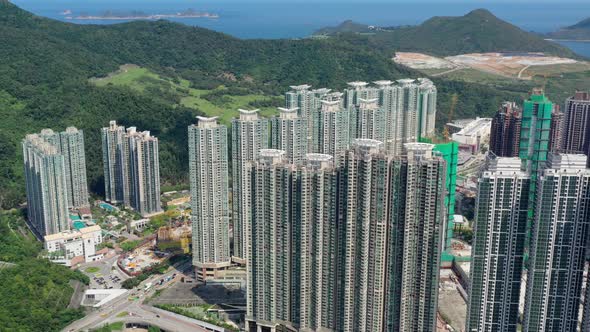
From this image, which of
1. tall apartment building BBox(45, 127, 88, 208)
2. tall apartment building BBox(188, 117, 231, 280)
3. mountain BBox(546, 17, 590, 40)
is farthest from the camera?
mountain BBox(546, 17, 590, 40)

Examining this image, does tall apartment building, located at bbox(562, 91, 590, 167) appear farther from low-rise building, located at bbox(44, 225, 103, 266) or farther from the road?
low-rise building, located at bbox(44, 225, 103, 266)

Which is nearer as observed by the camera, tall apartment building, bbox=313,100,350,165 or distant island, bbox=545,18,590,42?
tall apartment building, bbox=313,100,350,165

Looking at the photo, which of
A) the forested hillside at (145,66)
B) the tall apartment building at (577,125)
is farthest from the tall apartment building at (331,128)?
the forested hillside at (145,66)

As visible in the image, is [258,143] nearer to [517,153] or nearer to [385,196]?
[385,196]

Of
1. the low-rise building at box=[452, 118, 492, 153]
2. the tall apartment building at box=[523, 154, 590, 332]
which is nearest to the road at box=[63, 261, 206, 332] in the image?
the tall apartment building at box=[523, 154, 590, 332]

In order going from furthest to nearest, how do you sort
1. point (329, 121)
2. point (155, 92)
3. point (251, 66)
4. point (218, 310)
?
1. point (251, 66)
2. point (155, 92)
3. point (329, 121)
4. point (218, 310)

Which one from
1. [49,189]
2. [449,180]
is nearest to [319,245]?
[449,180]

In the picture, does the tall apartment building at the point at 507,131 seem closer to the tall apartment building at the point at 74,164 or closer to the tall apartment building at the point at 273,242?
the tall apartment building at the point at 273,242

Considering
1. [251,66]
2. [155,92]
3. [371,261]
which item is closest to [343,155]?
[371,261]
